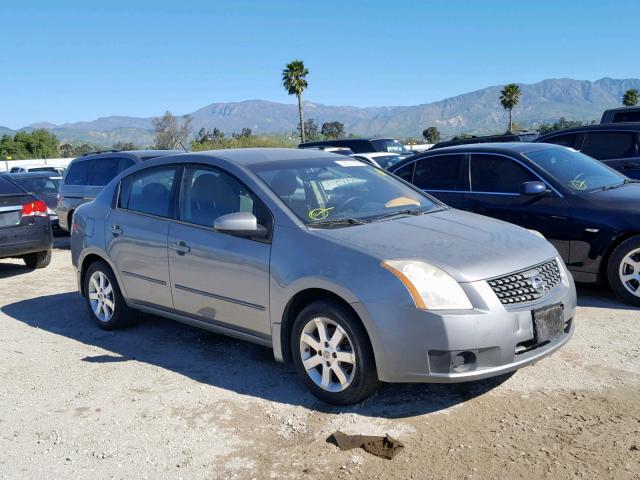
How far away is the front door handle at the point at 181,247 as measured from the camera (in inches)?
200

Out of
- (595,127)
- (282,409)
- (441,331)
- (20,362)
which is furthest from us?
(595,127)

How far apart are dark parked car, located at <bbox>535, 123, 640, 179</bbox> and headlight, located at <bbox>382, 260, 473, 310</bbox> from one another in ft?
22.6

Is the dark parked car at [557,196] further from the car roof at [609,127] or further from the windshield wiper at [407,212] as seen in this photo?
the car roof at [609,127]

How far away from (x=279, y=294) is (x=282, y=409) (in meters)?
0.76

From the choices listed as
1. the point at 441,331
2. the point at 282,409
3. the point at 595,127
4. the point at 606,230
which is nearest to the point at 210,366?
the point at 282,409

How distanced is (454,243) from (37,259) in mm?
7674

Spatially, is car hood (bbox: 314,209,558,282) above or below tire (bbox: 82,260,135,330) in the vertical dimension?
above

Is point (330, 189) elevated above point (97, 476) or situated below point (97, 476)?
above

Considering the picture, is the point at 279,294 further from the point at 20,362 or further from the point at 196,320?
the point at 20,362

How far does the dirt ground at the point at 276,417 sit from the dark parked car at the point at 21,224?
146 inches

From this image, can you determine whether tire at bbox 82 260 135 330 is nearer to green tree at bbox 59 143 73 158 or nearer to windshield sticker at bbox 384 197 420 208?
windshield sticker at bbox 384 197 420 208

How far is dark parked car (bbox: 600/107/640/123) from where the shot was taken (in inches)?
471

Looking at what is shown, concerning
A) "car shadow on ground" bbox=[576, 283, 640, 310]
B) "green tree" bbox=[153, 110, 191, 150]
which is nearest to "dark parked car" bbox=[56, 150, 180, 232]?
"car shadow on ground" bbox=[576, 283, 640, 310]

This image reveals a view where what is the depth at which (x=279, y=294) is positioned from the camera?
14.4ft
